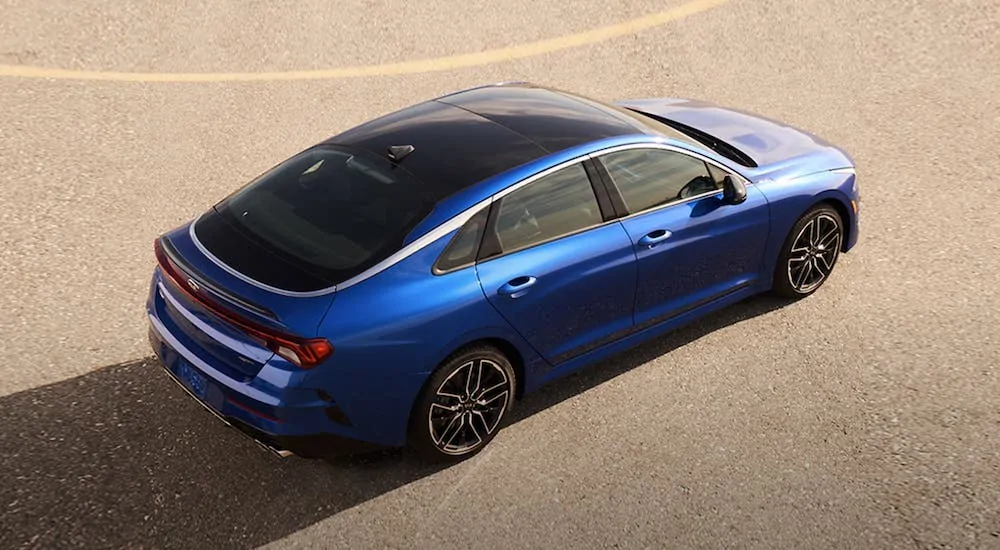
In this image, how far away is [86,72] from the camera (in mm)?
10070

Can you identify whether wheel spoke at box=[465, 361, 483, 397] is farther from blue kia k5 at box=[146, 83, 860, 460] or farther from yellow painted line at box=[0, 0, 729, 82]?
yellow painted line at box=[0, 0, 729, 82]

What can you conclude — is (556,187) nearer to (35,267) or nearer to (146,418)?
(146,418)

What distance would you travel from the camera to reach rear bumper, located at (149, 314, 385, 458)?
4762 mm

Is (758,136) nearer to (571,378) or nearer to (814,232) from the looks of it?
(814,232)

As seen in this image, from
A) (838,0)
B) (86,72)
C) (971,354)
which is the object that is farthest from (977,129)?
(86,72)

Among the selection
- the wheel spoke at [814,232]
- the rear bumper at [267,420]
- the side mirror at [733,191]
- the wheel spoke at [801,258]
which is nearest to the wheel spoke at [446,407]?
the rear bumper at [267,420]

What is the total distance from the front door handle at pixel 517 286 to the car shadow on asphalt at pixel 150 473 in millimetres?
900

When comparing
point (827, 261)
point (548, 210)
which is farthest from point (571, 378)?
point (827, 261)

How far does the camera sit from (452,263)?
5.11 meters

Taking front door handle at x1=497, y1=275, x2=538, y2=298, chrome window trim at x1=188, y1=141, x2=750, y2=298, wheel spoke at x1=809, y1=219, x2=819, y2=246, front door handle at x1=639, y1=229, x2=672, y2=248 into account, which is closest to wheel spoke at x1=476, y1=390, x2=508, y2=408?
front door handle at x1=497, y1=275, x2=538, y2=298

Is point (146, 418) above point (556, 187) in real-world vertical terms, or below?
below

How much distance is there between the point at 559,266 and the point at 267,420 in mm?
1680

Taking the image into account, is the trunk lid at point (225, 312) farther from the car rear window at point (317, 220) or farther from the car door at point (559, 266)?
the car door at point (559, 266)

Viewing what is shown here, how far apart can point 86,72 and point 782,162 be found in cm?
679
